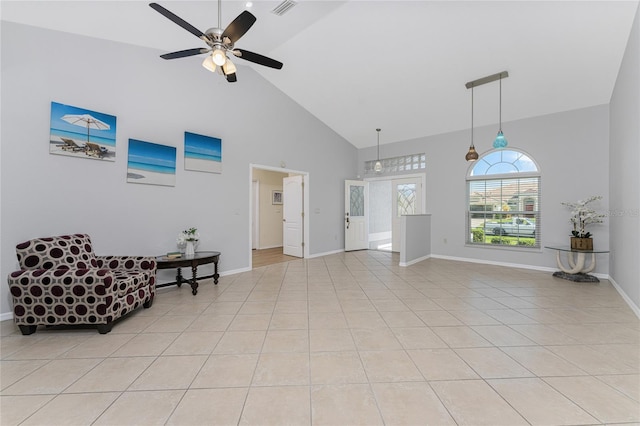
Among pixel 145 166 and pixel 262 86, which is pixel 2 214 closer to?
pixel 145 166

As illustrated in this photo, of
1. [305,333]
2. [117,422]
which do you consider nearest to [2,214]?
[117,422]

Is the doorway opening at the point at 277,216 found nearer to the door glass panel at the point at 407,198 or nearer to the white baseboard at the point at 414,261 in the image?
the white baseboard at the point at 414,261

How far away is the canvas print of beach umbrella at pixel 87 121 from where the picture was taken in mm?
3121

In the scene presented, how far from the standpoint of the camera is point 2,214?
2.75 metres

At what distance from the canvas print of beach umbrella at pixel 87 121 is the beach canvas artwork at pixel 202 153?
1.03 m

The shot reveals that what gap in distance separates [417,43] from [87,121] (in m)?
4.66

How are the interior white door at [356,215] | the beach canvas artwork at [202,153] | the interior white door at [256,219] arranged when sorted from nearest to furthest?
the beach canvas artwork at [202,153] → the interior white door at [356,215] → the interior white door at [256,219]

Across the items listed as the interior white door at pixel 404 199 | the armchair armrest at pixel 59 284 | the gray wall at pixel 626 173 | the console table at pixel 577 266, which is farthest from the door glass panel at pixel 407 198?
the armchair armrest at pixel 59 284

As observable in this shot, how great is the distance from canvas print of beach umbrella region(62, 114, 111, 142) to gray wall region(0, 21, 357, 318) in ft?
0.49

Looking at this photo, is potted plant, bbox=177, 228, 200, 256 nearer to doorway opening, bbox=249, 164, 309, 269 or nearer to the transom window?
doorway opening, bbox=249, 164, 309, 269

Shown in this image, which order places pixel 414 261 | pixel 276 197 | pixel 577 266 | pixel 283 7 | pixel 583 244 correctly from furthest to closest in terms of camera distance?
pixel 276 197, pixel 414 261, pixel 577 266, pixel 583 244, pixel 283 7

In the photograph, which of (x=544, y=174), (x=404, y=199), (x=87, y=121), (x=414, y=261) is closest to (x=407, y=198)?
(x=404, y=199)

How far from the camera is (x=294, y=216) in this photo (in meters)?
6.57

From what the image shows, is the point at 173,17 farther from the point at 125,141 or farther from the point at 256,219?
the point at 256,219
